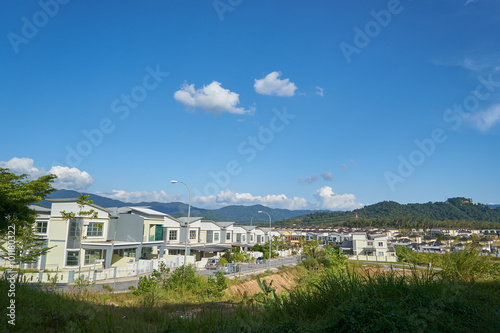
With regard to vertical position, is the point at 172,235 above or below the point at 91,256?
above

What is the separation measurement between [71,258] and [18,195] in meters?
18.2

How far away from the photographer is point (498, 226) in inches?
4478

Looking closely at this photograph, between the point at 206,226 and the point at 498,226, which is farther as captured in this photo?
the point at 498,226

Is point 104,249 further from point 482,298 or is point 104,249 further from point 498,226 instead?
point 498,226

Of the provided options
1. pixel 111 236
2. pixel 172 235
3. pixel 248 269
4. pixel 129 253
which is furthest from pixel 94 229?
pixel 248 269

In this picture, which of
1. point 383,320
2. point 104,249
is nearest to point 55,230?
point 104,249

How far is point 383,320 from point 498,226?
14506 cm

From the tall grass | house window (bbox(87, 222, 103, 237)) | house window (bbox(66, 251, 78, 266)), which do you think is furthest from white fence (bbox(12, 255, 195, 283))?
the tall grass

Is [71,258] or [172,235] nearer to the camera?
[71,258]

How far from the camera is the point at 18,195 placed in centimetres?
1373

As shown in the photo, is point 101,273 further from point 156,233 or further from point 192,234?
point 192,234

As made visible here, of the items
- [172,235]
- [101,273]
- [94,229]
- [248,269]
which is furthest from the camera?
[172,235]

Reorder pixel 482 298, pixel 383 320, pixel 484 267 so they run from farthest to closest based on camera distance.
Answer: pixel 484 267 → pixel 482 298 → pixel 383 320

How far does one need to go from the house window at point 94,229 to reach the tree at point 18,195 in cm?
1563
